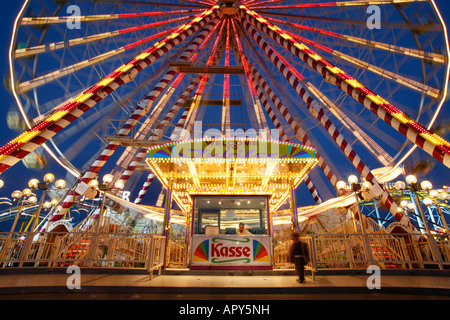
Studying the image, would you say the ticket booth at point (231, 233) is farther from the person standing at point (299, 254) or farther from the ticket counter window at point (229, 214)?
the person standing at point (299, 254)

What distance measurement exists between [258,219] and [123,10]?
13899 millimetres

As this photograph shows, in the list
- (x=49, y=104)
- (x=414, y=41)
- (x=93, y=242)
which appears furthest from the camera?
(x=49, y=104)

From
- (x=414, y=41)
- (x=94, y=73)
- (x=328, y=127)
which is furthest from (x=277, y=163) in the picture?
(x=94, y=73)

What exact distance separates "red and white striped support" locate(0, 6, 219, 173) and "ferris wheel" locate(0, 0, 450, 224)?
4 centimetres

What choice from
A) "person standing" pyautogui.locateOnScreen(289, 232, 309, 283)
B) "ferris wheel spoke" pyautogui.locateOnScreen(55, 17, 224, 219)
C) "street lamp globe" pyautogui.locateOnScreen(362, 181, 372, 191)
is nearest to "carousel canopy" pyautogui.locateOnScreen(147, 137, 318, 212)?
"street lamp globe" pyautogui.locateOnScreen(362, 181, 372, 191)

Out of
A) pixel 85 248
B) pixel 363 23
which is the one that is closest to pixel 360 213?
pixel 363 23

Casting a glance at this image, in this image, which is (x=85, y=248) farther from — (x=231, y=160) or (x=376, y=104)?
(x=376, y=104)

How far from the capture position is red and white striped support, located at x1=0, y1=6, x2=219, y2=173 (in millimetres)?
7439

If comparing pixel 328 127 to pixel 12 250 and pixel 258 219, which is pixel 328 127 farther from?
pixel 12 250

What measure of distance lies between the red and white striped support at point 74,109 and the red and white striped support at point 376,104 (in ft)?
19.3

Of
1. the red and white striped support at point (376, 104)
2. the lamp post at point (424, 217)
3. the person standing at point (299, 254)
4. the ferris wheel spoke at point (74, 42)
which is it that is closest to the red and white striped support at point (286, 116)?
the red and white striped support at point (376, 104)

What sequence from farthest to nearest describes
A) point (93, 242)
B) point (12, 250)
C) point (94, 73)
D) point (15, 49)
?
point (94, 73) < point (15, 49) < point (12, 250) < point (93, 242)

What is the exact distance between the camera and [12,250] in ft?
27.3

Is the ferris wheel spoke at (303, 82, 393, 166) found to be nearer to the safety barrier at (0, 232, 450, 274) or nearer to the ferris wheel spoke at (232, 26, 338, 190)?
the ferris wheel spoke at (232, 26, 338, 190)
